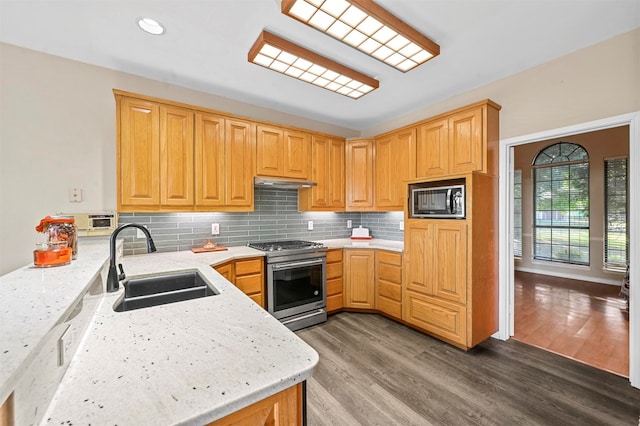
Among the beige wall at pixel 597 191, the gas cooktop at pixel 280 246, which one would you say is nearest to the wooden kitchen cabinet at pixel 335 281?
the gas cooktop at pixel 280 246

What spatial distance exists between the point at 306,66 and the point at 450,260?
2318mm

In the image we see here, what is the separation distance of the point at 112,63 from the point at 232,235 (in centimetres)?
202

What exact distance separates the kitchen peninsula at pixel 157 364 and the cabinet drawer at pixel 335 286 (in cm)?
229

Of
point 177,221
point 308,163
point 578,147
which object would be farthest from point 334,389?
point 578,147

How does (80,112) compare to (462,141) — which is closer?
(80,112)

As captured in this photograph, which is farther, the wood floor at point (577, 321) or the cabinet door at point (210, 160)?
the cabinet door at point (210, 160)

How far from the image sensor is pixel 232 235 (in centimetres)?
321

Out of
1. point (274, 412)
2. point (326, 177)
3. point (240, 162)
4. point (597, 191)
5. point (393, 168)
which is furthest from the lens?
point (597, 191)

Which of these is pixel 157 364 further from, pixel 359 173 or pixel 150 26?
pixel 359 173

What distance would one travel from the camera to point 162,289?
1.86 m

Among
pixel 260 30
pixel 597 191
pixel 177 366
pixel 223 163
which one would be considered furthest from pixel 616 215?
pixel 177 366

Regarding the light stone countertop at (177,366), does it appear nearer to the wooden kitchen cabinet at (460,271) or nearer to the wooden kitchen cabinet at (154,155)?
the wooden kitchen cabinet at (154,155)

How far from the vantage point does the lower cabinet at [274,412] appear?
673 mm

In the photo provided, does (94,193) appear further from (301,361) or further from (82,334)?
(301,361)
